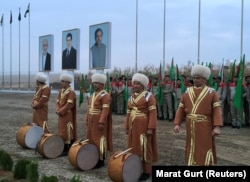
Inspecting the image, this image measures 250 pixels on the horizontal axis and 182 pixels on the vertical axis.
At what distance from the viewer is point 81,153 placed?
24.0 feet

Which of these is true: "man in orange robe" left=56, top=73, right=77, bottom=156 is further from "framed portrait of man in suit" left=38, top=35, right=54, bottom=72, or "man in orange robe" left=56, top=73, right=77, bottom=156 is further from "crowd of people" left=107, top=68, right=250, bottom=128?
"framed portrait of man in suit" left=38, top=35, right=54, bottom=72

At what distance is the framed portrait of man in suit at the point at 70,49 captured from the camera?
22141 mm

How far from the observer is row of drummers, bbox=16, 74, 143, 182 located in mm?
6367

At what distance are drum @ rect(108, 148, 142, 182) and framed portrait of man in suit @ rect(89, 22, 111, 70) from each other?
40.3 ft

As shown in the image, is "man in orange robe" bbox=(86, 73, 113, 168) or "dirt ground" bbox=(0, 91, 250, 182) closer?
"dirt ground" bbox=(0, 91, 250, 182)

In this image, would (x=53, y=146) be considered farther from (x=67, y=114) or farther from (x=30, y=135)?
(x=30, y=135)

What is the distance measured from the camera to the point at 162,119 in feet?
53.4

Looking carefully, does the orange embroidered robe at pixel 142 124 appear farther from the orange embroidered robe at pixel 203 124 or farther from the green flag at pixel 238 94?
the green flag at pixel 238 94

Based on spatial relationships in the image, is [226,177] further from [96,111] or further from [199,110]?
[96,111]

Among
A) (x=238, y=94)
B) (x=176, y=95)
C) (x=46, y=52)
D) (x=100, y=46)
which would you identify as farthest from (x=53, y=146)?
(x=46, y=52)

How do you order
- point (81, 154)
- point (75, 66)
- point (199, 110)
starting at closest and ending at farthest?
point (199, 110), point (81, 154), point (75, 66)

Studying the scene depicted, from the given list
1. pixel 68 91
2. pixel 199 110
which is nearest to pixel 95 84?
pixel 68 91

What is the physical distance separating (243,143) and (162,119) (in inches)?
231

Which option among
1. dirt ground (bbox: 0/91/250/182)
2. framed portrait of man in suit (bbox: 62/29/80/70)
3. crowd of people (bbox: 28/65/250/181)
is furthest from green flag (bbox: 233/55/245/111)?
framed portrait of man in suit (bbox: 62/29/80/70)
